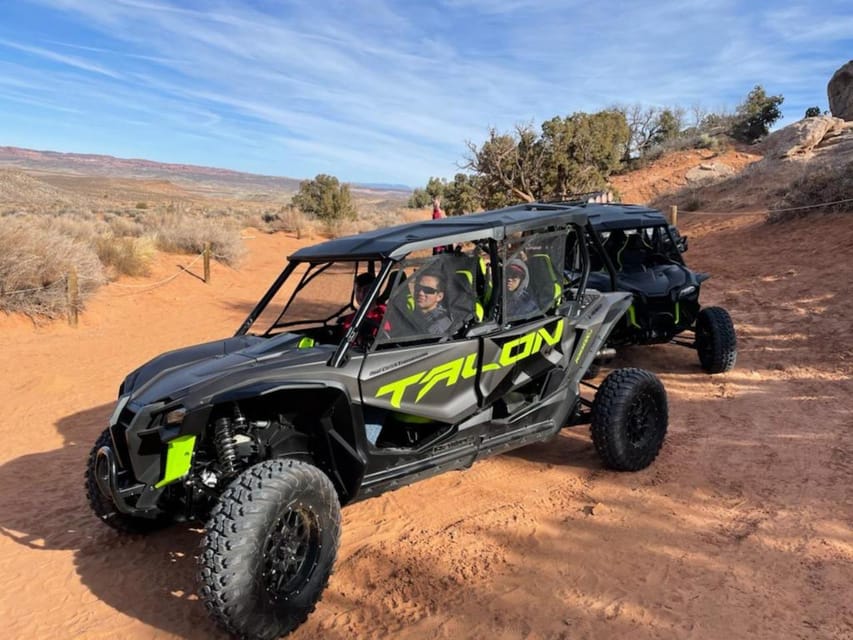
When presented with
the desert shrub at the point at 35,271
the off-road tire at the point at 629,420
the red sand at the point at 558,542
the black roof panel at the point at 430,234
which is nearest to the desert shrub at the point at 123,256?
the desert shrub at the point at 35,271

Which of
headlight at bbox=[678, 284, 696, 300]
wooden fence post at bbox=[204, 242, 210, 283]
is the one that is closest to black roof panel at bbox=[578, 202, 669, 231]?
headlight at bbox=[678, 284, 696, 300]

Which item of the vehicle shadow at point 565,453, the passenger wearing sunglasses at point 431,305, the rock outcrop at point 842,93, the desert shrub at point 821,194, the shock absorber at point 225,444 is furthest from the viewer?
the rock outcrop at point 842,93

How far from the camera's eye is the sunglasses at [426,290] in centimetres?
367

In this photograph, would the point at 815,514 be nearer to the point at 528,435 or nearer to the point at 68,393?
the point at 528,435

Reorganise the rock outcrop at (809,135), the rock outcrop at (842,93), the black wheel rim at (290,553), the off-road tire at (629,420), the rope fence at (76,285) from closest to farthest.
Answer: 1. the black wheel rim at (290,553)
2. the off-road tire at (629,420)
3. the rope fence at (76,285)
4. the rock outcrop at (809,135)
5. the rock outcrop at (842,93)

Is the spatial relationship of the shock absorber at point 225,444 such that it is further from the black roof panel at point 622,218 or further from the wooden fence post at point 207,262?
the wooden fence post at point 207,262

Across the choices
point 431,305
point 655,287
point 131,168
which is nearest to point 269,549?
point 431,305

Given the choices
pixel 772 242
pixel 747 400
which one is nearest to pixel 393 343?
pixel 747 400

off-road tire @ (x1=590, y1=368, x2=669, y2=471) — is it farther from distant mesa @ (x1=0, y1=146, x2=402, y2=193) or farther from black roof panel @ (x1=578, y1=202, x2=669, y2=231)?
distant mesa @ (x1=0, y1=146, x2=402, y2=193)

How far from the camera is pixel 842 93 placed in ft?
98.1

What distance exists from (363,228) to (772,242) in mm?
21588

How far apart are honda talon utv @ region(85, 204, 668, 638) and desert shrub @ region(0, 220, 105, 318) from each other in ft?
28.3

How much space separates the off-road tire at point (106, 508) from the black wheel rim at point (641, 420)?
3.22 metres

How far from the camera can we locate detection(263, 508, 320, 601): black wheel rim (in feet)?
9.78
